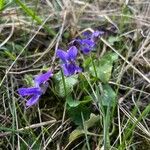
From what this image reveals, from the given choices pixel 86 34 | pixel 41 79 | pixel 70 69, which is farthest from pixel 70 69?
pixel 86 34

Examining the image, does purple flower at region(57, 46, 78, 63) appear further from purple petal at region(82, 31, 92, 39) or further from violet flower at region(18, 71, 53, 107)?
purple petal at region(82, 31, 92, 39)

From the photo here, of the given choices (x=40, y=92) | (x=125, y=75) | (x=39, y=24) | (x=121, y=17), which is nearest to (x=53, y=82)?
(x=40, y=92)

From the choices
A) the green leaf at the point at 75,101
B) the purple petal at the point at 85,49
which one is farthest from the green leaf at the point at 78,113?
the purple petal at the point at 85,49

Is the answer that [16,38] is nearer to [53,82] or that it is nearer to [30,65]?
[30,65]

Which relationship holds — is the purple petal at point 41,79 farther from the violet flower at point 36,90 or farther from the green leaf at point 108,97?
the green leaf at point 108,97

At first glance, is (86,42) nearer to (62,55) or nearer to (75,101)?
(62,55)

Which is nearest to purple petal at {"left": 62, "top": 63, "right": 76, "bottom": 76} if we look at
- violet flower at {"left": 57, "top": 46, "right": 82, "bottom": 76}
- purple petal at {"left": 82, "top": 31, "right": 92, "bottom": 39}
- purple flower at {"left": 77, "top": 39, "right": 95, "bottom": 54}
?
violet flower at {"left": 57, "top": 46, "right": 82, "bottom": 76}
